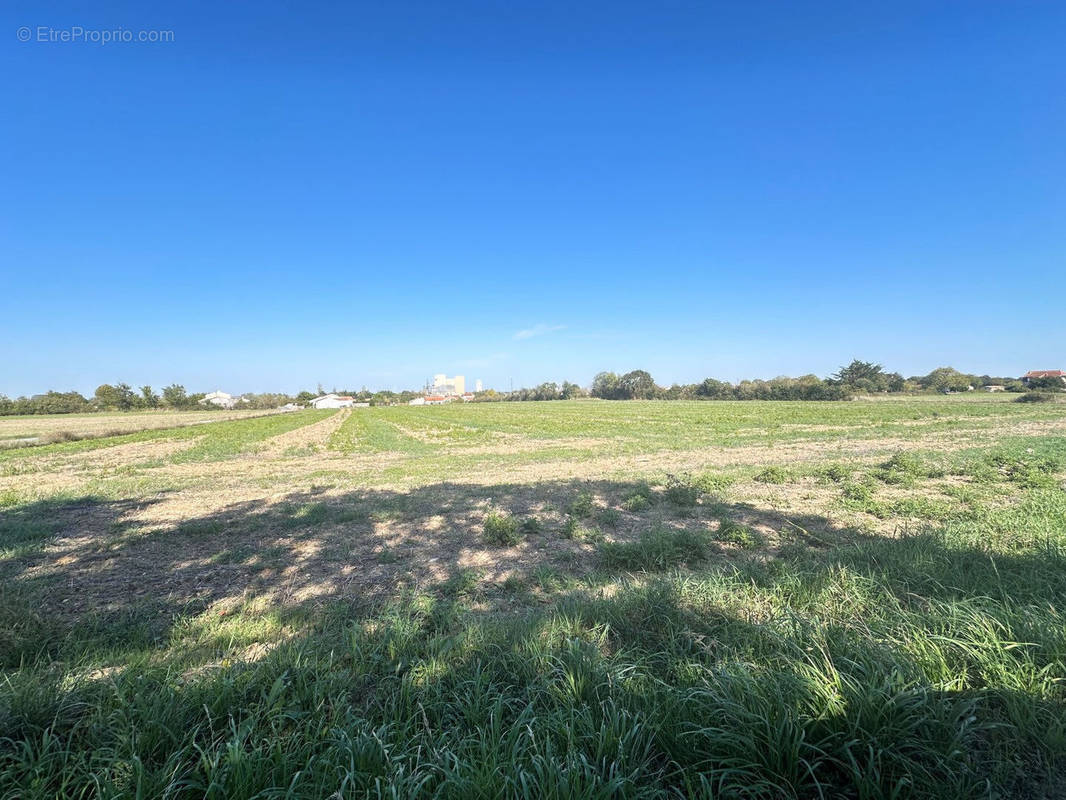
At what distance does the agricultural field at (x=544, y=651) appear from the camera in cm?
204

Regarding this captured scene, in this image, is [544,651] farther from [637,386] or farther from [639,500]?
[637,386]

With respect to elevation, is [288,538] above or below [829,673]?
below

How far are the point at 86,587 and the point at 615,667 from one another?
287 inches

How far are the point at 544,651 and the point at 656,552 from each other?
352 centimetres

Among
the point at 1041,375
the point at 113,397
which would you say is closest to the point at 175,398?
the point at 113,397

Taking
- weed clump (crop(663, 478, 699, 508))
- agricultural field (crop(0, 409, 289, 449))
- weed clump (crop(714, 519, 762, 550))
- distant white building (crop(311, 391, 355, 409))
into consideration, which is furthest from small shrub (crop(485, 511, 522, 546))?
distant white building (crop(311, 391, 355, 409))

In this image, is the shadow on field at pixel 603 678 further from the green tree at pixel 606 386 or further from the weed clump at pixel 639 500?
the green tree at pixel 606 386

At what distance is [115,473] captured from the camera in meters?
15.9

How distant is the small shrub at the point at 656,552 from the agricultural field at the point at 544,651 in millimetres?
67

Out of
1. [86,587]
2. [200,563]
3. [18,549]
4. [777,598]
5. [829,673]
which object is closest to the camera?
[829,673]

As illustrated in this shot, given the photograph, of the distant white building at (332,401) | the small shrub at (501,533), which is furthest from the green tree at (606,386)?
the small shrub at (501,533)

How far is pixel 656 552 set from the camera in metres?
6.21

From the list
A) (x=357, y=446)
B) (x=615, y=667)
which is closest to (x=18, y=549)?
(x=615, y=667)

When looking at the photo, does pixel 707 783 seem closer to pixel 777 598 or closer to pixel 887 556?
pixel 777 598
